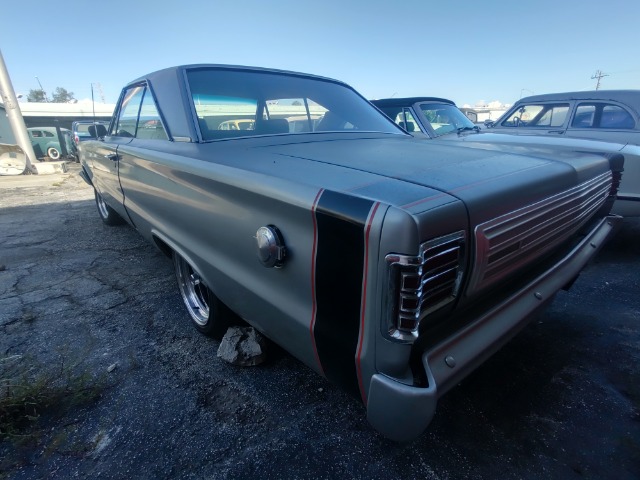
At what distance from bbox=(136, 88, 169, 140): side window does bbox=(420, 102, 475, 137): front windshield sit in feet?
14.6

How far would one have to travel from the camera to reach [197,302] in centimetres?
257

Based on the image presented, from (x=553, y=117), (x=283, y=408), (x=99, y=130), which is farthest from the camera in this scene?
(x=553, y=117)

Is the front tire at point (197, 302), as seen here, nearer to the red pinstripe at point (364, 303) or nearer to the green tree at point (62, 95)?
the red pinstripe at point (364, 303)

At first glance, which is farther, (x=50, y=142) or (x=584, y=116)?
(x=50, y=142)

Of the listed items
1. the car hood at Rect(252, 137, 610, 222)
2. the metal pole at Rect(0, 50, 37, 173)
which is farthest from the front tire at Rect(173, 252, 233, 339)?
the metal pole at Rect(0, 50, 37, 173)

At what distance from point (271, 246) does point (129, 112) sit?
108 inches

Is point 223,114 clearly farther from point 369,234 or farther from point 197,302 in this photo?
point 369,234

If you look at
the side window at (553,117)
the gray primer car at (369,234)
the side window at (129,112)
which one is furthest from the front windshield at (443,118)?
the side window at (129,112)

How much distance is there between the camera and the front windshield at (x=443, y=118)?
19.8ft

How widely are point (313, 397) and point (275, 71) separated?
222cm

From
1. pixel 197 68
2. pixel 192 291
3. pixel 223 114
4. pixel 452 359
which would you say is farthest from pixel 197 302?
pixel 452 359

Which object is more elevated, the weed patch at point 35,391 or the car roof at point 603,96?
the car roof at point 603,96

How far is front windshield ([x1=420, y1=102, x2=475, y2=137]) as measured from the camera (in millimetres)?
6043

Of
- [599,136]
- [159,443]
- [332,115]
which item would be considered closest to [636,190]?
[599,136]
